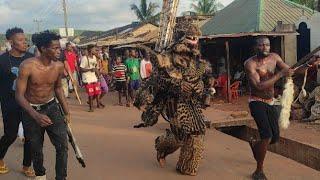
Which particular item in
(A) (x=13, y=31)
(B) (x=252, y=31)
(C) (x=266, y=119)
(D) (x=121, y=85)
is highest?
(B) (x=252, y=31)

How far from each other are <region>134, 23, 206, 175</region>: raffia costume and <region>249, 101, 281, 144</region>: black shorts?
0.64 meters

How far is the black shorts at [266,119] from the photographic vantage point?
5.44 metres

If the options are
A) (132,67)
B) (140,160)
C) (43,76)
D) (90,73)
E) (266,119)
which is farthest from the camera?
(132,67)

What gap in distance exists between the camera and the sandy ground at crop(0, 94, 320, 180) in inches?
229

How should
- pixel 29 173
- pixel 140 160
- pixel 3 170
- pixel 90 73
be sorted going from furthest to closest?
1. pixel 90 73
2. pixel 140 160
3. pixel 3 170
4. pixel 29 173

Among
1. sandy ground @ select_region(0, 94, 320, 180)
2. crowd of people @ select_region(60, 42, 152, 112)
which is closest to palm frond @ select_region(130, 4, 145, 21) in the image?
crowd of people @ select_region(60, 42, 152, 112)

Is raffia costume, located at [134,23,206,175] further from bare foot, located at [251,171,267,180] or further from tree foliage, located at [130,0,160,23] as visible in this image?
tree foliage, located at [130,0,160,23]

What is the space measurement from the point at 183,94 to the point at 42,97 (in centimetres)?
162

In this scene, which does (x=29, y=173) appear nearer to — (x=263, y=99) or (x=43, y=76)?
(x=43, y=76)

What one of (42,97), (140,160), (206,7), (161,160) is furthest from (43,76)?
(206,7)

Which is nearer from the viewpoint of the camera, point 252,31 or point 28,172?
point 28,172

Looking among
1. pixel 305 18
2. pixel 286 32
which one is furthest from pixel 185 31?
pixel 305 18

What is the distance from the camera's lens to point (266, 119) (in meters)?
5.44

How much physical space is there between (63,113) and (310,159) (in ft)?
15.0
